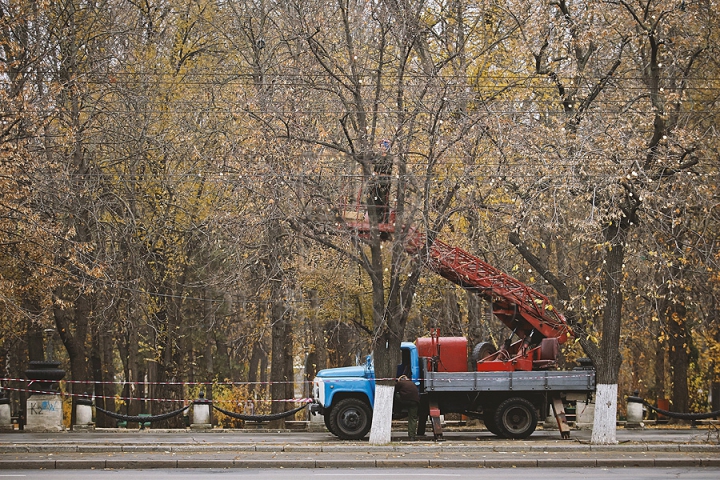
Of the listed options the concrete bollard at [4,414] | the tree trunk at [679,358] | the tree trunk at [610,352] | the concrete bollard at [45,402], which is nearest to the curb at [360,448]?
the tree trunk at [610,352]

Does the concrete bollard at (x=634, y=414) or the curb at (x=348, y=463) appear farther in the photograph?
the concrete bollard at (x=634, y=414)

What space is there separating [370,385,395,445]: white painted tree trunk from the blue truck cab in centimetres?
177

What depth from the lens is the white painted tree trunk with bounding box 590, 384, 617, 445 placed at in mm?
19609

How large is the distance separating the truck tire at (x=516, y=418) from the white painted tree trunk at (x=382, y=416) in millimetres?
3493

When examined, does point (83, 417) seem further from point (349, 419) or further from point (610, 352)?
point (610, 352)

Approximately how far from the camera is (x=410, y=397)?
66.7ft

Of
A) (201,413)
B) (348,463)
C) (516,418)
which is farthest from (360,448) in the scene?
(201,413)

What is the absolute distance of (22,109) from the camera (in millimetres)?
20203

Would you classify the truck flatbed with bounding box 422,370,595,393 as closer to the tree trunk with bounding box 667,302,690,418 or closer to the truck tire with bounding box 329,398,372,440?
the truck tire with bounding box 329,398,372,440

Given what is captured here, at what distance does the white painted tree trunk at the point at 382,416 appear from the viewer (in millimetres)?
19672

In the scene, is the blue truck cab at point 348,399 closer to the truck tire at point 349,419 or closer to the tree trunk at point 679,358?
the truck tire at point 349,419

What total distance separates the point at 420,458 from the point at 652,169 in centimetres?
856

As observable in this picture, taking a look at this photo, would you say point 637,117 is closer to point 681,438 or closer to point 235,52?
point 681,438

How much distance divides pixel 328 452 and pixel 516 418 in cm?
589
